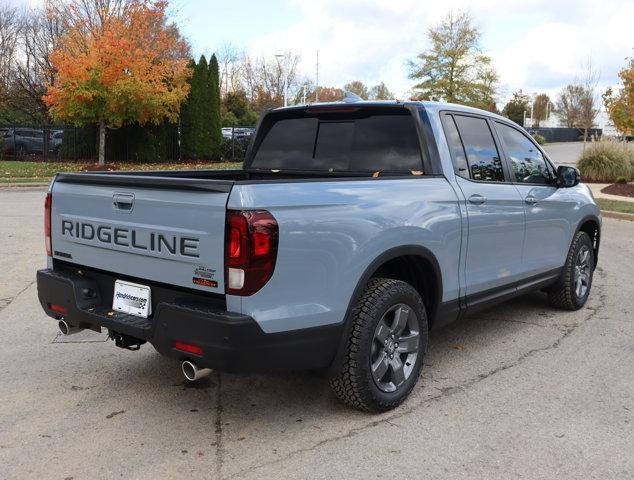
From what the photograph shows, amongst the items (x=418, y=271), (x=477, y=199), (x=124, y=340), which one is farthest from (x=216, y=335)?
(x=477, y=199)

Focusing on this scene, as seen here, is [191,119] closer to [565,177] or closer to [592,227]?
[592,227]

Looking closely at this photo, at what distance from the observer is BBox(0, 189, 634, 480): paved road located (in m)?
3.09

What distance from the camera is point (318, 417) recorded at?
3.64m

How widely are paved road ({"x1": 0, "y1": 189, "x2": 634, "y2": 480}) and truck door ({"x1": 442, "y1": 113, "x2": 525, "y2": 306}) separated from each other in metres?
0.65

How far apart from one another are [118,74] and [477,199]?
66.1 feet

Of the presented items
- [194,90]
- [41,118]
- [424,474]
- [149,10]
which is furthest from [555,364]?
[41,118]

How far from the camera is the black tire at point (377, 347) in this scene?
3420mm

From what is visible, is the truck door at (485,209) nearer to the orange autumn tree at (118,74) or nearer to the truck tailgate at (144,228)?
the truck tailgate at (144,228)

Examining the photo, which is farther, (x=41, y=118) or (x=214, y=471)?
(x=41, y=118)

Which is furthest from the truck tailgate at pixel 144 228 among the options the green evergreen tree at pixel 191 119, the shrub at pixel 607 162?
the green evergreen tree at pixel 191 119

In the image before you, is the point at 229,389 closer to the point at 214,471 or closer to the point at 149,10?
the point at 214,471

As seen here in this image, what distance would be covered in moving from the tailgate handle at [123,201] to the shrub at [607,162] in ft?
71.3

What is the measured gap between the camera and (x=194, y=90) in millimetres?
27641

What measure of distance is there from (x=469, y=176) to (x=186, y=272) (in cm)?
228
